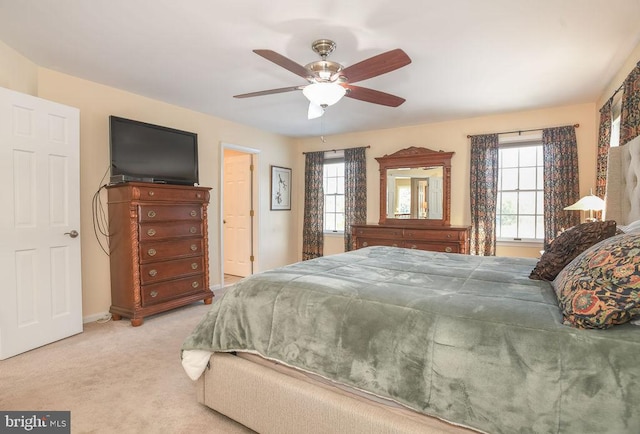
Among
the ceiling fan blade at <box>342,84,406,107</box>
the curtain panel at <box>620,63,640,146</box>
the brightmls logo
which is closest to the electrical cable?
the brightmls logo

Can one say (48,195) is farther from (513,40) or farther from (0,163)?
(513,40)

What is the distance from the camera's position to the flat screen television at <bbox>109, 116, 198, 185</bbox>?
136 inches

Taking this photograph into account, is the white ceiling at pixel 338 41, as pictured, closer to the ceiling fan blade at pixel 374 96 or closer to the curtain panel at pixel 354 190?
the ceiling fan blade at pixel 374 96

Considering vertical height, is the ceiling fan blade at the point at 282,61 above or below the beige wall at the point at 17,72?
below

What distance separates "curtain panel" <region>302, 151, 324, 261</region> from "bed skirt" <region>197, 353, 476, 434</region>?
4.21 meters

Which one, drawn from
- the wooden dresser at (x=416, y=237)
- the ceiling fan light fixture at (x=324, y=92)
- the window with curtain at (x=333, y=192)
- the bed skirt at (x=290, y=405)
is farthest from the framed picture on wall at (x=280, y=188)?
the bed skirt at (x=290, y=405)

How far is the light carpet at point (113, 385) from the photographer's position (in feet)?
5.98

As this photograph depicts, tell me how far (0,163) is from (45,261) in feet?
2.85

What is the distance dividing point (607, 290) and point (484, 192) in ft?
12.7

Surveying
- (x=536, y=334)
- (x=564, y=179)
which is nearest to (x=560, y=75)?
(x=564, y=179)

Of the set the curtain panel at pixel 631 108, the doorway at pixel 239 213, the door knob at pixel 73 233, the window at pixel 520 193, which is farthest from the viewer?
the doorway at pixel 239 213

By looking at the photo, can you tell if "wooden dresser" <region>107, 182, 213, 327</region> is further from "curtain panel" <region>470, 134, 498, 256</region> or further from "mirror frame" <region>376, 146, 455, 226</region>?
"curtain panel" <region>470, 134, 498, 256</region>

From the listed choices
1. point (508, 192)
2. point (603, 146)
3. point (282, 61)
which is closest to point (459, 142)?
point (508, 192)

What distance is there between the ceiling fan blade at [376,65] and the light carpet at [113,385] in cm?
234
